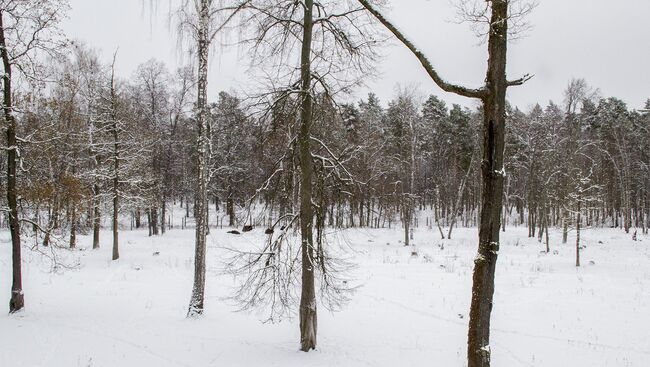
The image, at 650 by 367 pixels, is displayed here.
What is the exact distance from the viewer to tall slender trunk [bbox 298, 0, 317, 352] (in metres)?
8.83

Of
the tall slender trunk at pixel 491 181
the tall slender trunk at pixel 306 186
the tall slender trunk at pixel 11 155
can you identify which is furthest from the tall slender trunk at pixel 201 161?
the tall slender trunk at pixel 491 181

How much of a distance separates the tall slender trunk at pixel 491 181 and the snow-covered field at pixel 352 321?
3.95 meters

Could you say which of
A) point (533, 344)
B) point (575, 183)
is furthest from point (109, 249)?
point (575, 183)

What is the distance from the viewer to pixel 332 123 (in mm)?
9602

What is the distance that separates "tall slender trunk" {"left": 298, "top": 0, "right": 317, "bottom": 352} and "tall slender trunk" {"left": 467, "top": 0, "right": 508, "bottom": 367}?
429cm

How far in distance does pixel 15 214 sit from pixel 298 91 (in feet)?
27.3

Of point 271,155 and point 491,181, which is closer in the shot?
point 491,181

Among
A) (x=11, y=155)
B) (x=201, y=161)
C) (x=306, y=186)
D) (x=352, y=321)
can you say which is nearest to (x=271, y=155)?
(x=306, y=186)

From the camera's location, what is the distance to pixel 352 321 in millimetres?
12289

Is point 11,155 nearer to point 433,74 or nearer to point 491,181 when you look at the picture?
point 433,74

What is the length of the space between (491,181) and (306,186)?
462 centimetres

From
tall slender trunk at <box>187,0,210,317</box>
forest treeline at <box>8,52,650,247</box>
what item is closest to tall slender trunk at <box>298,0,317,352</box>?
forest treeline at <box>8,52,650,247</box>

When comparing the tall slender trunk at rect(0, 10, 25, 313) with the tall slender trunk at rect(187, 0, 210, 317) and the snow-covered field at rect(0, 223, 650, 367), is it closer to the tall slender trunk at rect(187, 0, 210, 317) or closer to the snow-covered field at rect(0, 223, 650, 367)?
the snow-covered field at rect(0, 223, 650, 367)

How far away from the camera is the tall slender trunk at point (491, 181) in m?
4.95
